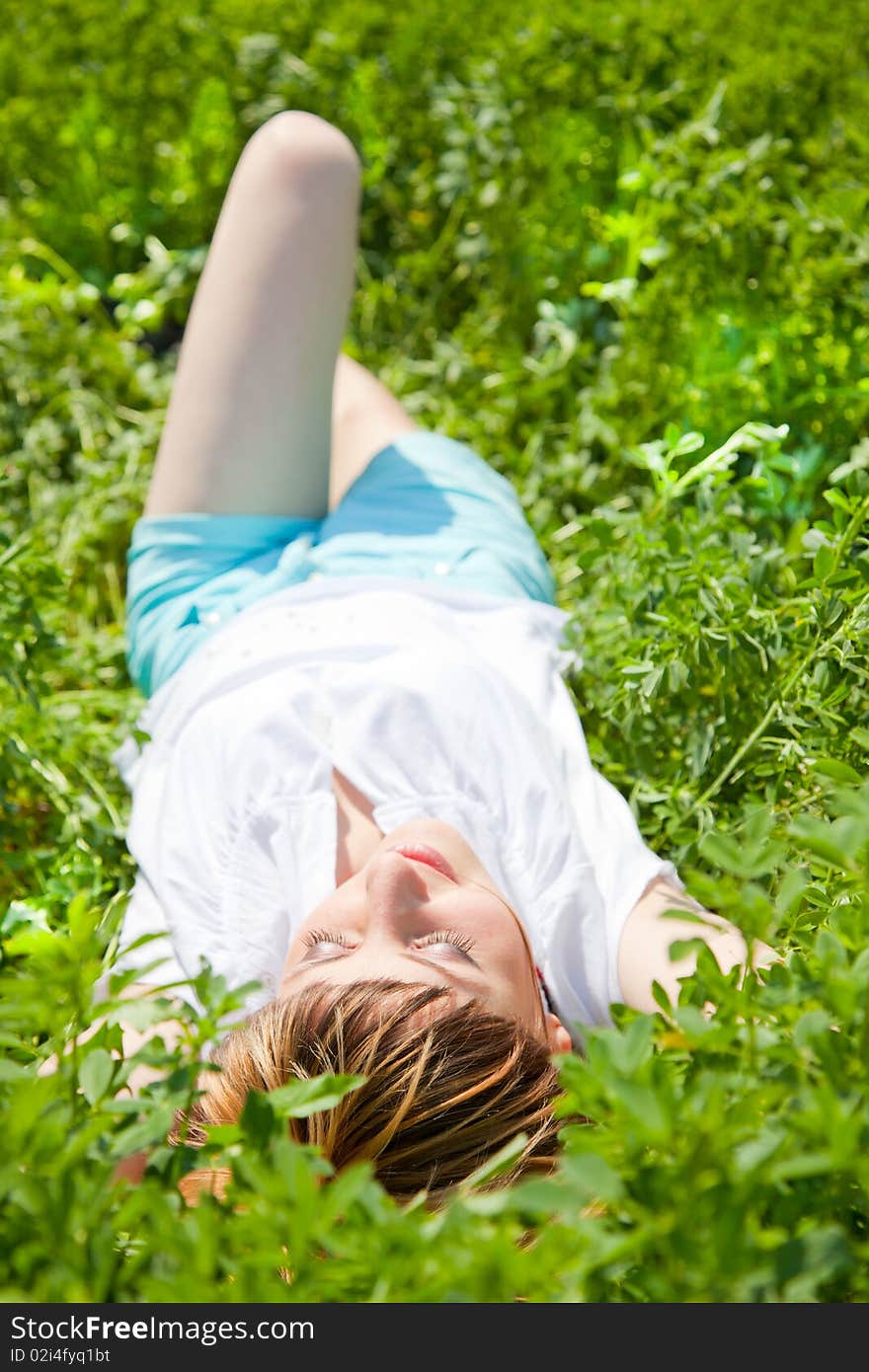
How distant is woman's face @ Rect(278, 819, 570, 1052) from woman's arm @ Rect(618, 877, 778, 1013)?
0.13m

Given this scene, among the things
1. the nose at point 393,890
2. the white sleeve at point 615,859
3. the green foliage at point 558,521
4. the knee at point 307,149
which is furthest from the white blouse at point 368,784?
the knee at point 307,149

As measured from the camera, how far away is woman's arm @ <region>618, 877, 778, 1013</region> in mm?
1677

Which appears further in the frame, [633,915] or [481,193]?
[481,193]

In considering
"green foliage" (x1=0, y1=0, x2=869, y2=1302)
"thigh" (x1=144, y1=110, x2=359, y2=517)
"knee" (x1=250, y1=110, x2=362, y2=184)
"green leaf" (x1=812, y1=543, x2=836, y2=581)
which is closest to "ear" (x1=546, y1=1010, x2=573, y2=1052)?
"green foliage" (x1=0, y1=0, x2=869, y2=1302)

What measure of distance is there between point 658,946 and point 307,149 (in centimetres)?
164

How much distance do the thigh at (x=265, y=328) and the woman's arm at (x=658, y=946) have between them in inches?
45.6

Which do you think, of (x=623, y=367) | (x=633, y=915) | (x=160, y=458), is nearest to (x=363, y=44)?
(x=623, y=367)

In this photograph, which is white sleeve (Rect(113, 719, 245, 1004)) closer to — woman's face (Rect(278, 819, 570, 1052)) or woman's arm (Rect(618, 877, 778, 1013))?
woman's face (Rect(278, 819, 570, 1052))

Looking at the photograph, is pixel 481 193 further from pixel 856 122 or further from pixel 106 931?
pixel 106 931

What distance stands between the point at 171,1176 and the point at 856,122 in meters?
2.66

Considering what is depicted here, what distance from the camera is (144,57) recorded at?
349cm

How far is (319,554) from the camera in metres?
2.40

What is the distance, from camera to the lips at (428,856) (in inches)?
68.1

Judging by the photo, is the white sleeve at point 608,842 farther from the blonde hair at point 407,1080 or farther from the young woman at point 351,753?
the blonde hair at point 407,1080
